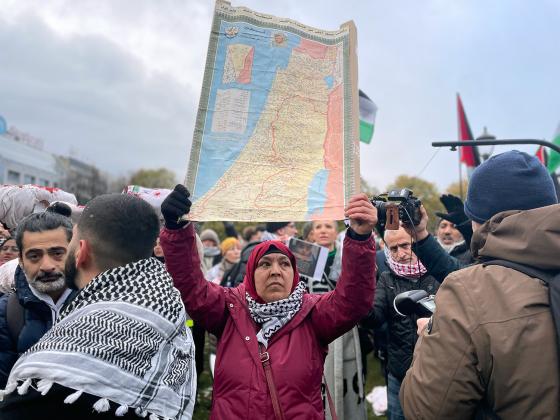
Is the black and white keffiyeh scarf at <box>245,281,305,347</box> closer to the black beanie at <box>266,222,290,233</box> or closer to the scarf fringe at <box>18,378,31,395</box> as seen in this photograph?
the scarf fringe at <box>18,378,31,395</box>

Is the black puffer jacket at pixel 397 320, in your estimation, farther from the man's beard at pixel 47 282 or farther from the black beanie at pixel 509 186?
the man's beard at pixel 47 282

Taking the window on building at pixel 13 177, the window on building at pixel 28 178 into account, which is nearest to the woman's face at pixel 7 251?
the window on building at pixel 13 177

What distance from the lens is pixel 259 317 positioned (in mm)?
2627

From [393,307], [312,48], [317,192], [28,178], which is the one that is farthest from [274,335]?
[28,178]

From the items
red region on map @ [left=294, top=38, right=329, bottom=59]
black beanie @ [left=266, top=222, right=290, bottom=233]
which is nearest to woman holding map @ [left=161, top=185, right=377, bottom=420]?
red region on map @ [left=294, top=38, right=329, bottom=59]

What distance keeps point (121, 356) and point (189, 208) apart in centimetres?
104

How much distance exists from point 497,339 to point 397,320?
2.01m

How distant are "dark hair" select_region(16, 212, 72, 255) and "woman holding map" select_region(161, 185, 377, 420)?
2.35 ft

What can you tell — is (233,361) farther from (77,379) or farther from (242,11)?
(242,11)

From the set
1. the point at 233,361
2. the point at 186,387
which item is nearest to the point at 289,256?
the point at 233,361

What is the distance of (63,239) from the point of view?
2.79 m

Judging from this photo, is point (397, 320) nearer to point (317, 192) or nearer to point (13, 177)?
Answer: point (317, 192)

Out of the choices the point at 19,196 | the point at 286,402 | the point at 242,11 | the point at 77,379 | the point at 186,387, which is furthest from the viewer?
the point at 19,196

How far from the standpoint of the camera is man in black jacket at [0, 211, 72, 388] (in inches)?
95.6
